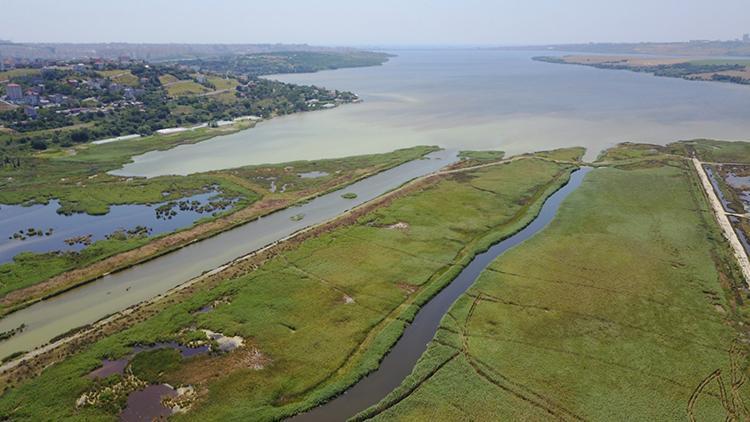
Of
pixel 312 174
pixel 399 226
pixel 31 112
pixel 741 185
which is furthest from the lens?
pixel 31 112

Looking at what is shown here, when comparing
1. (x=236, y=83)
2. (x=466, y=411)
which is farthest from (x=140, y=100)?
(x=466, y=411)

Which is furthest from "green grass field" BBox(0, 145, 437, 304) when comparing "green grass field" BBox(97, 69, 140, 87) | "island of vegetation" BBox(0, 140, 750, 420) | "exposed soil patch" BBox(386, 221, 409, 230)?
"green grass field" BBox(97, 69, 140, 87)

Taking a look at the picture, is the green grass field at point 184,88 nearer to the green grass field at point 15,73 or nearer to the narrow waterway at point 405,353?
the green grass field at point 15,73

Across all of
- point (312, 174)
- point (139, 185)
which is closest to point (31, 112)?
point (139, 185)

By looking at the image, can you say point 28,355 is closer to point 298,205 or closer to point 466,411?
point 466,411

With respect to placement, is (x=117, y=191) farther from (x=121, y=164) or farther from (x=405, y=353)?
(x=405, y=353)

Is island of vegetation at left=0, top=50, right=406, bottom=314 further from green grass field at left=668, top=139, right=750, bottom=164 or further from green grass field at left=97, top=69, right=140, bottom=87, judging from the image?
green grass field at left=668, top=139, right=750, bottom=164

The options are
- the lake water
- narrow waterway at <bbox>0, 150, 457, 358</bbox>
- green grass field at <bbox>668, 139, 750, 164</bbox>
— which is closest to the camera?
narrow waterway at <bbox>0, 150, 457, 358</bbox>

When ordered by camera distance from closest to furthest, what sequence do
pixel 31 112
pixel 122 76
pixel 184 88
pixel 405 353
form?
pixel 405 353 → pixel 31 112 → pixel 184 88 → pixel 122 76
